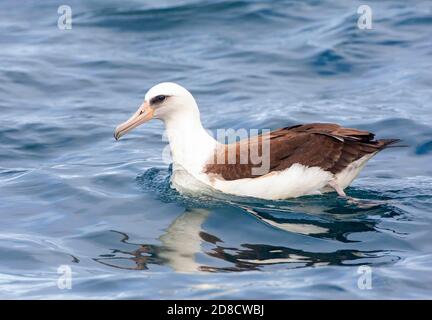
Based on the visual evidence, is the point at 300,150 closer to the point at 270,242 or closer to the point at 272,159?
the point at 272,159

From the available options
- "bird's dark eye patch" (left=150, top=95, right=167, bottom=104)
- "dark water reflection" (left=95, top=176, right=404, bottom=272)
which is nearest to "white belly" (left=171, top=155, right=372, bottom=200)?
"dark water reflection" (left=95, top=176, right=404, bottom=272)

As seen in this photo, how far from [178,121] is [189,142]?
322 mm

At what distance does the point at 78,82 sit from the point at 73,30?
9.44 ft

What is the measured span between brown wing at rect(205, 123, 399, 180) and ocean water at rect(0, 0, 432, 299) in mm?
418

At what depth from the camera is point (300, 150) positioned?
1078cm

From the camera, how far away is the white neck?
11188 mm

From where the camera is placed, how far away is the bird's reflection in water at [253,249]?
922cm

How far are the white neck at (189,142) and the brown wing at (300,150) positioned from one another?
22 centimetres

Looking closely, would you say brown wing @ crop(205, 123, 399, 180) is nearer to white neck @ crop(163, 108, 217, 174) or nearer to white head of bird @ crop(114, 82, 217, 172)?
white neck @ crop(163, 108, 217, 174)

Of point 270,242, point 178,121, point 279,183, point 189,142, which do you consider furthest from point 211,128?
point 270,242

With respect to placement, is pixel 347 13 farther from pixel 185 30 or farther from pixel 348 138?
pixel 348 138

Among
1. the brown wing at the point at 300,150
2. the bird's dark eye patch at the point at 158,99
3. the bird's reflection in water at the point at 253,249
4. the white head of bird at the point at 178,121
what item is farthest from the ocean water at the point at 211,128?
the bird's dark eye patch at the point at 158,99

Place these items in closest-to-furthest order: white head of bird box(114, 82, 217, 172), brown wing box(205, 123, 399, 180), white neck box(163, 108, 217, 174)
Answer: brown wing box(205, 123, 399, 180) → white neck box(163, 108, 217, 174) → white head of bird box(114, 82, 217, 172)
